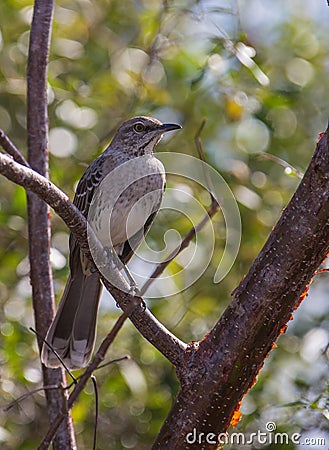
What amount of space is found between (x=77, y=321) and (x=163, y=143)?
5.32 ft

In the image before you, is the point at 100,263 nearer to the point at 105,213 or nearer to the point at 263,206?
the point at 105,213

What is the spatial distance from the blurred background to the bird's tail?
0.24m

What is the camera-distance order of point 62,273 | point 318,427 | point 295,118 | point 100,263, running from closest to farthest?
point 100,263 < point 318,427 < point 62,273 < point 295,118

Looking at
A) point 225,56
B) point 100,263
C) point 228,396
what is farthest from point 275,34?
point 228,396

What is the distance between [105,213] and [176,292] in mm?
696

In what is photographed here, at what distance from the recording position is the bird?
153 inches

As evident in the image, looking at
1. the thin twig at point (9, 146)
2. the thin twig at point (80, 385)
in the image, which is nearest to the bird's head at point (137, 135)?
the thin twig at point (9, 146)

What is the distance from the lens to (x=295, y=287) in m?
2.44

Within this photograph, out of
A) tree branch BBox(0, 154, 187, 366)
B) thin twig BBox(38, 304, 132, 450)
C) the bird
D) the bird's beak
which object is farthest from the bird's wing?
thin twig BBox(38, 304, 132, 450)

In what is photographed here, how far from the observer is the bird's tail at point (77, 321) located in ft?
12.5

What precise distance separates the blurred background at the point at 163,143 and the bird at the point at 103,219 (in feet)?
0.86

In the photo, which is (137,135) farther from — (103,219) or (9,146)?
(9,146)

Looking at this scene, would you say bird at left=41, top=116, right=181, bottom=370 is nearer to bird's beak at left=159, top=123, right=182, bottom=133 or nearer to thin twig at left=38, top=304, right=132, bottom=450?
bird's beak at left=159, top=123, right=182, bottom=133

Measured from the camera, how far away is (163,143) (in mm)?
5145
